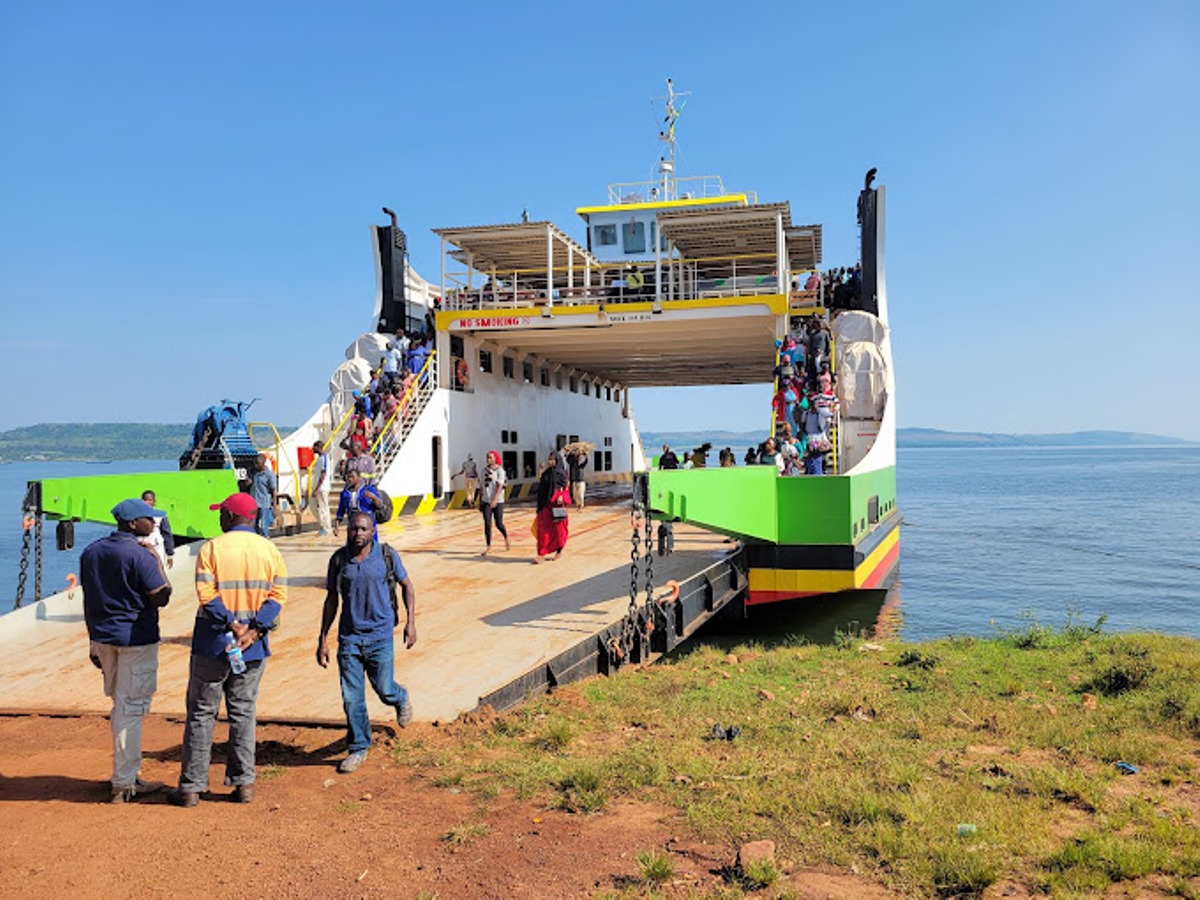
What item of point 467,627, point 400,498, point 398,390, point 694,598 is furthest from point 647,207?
point 467,627

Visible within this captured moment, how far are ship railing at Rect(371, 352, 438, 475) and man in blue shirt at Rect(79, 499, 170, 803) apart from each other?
44.6 ft

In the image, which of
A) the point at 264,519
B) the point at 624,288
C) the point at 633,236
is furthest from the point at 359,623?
the point at 633,236

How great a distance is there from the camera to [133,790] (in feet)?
17.0

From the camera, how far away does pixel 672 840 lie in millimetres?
4586

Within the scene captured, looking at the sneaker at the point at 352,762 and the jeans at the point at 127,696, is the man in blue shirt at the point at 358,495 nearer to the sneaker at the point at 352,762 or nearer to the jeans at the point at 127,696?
the sneaker at the point at 352,762

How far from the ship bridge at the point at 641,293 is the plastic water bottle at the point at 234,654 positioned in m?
14.0

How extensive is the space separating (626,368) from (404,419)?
1374 centimetres

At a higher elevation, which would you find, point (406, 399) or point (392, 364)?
point (392, 364)

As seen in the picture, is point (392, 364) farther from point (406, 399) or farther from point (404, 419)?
point (404, 419)

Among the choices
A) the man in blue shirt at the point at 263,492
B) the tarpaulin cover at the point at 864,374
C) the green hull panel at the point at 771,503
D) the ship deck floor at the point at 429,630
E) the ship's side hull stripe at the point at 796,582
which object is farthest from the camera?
the tarpaulin cover at the point at 864,374

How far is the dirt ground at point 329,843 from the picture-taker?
13.5 ft

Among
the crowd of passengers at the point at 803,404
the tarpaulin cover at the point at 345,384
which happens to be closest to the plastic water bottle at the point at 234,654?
the crowd of passengers at the point at 803,404

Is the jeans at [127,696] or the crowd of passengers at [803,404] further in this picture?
the crowd of passengers at [803,404]

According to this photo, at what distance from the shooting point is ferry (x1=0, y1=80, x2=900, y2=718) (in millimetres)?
10773
